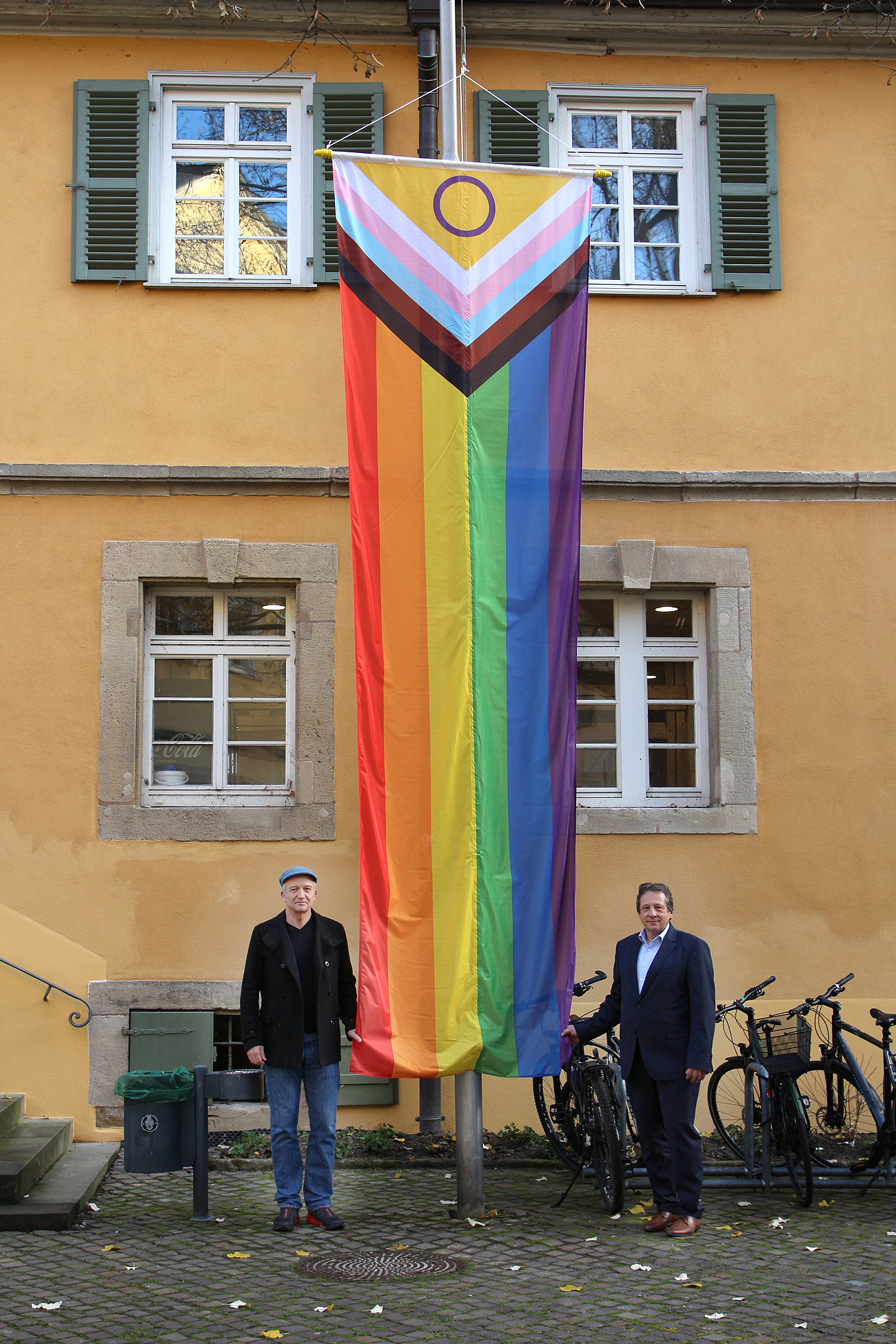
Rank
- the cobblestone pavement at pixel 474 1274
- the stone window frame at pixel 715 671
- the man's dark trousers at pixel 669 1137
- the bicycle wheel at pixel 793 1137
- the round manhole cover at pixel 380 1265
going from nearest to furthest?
the cobblestone pavement at pixel 474 1274 → the round manhole cover at pixel 380 1265 → the man's dark trousers at pixel 669 1137 → the bicycle wheel at pixel 793 1137 → the stone window frame at pixel 715 671

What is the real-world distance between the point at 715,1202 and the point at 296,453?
5.02 metres

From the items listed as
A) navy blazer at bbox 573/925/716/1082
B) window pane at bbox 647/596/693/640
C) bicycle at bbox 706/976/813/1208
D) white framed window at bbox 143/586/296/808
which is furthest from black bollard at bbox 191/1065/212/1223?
window pane at bbox 647/596/693/640

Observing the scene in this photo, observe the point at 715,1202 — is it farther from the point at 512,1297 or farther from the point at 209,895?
the point at 209,895

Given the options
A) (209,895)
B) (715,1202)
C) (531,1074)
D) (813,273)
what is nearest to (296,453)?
(209,895)

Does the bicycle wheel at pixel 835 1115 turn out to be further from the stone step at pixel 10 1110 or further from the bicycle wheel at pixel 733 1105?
the stone step at pixel 10 1110

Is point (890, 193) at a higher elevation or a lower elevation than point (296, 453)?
higher

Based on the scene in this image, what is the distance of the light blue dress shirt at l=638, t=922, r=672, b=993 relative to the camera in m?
6.30

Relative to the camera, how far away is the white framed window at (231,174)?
29.0 ft

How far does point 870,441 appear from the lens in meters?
8.74

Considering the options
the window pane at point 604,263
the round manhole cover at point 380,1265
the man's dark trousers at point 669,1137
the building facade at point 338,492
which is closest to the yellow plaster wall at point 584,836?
the building facade at point 338,492

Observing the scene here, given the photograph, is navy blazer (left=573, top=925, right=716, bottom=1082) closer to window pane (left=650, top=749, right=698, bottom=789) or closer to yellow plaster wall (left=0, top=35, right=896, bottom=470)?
window pane (left=650, top=749, right=698, bottom=789)

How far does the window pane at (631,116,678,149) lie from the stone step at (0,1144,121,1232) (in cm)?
730

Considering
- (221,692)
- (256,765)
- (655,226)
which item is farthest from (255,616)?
(655,226)

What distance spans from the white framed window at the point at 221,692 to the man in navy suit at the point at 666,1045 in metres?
2.93
